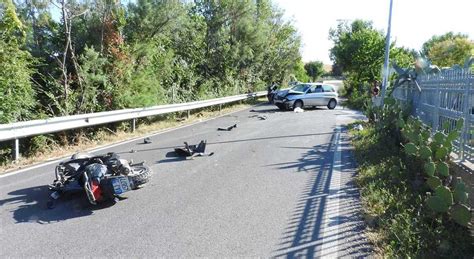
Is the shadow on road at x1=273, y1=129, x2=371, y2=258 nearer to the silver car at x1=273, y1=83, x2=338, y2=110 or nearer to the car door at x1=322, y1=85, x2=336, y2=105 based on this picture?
the silver car at x1=273, y1=83, x2=338, y2=110

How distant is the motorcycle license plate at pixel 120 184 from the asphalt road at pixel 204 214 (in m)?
0.24

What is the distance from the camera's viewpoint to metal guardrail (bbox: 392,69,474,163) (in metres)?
6.38

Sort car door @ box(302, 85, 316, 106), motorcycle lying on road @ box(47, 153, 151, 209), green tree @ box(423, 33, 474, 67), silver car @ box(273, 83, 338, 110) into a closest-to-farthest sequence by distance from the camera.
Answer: motorcycle lying on road @ box(47, 153, 151, 209) → silver car @ box(273, 83, 338, 110) → car door @ box(302, 85, 316, 106) → green tree @ box(423, 33, 474, 67)

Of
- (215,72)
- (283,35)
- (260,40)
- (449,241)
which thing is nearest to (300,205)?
(449,241)

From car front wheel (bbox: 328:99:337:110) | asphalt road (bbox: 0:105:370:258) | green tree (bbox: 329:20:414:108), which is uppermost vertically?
green tree (bbox: 329:20:414:108)

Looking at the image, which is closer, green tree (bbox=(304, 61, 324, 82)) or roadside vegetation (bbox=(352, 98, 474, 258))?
roadside vegetation (bbox=(352, 98, 474, 258))

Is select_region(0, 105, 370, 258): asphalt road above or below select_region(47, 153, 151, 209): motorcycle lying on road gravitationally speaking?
below

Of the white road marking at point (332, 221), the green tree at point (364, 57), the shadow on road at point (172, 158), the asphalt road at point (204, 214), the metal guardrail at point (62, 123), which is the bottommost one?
the white road marking at point (332, 221)

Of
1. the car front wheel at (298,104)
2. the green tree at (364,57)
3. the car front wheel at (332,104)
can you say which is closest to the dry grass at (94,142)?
the car front wheel at (298,104)

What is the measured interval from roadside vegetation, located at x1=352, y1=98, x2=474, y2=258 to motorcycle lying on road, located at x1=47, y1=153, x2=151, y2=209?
3.32 m

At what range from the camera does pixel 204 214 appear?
5188 millimetres

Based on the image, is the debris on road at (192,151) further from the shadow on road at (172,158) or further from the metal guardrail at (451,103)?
the metal guardrail at (451,103)

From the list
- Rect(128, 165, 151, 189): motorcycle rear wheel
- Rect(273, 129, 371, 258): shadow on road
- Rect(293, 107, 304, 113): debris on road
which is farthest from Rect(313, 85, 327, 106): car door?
Rect(128, 165, 151, 189): motorcycle rear wheel

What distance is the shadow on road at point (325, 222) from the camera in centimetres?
421
